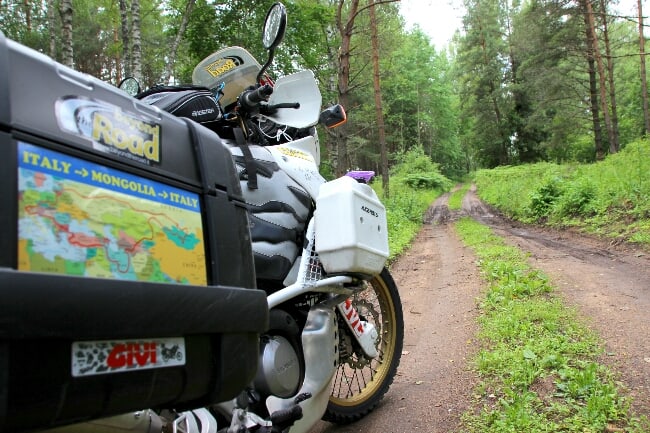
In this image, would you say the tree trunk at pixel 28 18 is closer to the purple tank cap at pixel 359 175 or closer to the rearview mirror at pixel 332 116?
the rearview mirror at pixel 332 116

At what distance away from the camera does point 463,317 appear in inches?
171

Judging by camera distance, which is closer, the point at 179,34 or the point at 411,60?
the point at 179,34

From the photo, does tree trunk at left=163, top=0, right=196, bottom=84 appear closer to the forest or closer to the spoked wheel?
the forest

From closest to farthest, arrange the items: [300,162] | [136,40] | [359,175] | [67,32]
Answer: [300,162], [359,175], [67,32], [136,40]

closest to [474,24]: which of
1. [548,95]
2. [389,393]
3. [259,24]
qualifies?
[548,95]

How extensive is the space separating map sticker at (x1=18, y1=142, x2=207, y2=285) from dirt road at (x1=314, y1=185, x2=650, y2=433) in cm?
181

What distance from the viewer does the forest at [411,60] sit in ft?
40.8

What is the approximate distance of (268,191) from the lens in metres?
2.07

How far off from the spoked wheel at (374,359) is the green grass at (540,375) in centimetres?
52

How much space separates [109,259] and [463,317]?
3.90 m

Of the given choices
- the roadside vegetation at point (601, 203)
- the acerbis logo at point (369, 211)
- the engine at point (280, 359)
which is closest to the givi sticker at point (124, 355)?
the engine at point (280, 359)

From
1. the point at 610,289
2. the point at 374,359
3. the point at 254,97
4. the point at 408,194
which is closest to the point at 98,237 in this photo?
the point at 254,97

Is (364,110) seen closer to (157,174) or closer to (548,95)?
(548,95)

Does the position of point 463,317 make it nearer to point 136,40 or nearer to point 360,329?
point 360,329
